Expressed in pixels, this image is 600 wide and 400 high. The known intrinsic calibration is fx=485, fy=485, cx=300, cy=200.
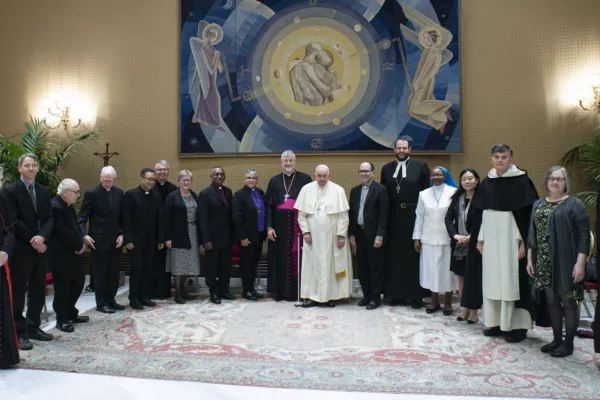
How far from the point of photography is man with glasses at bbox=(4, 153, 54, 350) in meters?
4.12

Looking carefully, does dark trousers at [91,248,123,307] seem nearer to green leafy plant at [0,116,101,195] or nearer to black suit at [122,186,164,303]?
black suit at [122,186,164,303]

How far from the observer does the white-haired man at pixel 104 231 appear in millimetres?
5242

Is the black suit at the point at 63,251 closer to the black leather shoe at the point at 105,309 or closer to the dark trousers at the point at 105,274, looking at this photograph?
the dark trousers at the point at 105,274

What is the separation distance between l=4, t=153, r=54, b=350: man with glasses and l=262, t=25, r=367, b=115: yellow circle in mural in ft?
12.8

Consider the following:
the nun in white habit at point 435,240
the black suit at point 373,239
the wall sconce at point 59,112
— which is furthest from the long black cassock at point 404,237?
the wall sconce at point 59,112

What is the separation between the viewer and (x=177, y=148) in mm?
7668

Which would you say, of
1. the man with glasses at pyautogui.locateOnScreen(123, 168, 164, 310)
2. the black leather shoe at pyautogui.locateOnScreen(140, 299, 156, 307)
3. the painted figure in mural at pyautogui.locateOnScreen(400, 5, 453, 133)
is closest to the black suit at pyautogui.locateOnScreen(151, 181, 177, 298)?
the man with glasses at pyautogui.locateOnScreen(123, 168, 164, 310)

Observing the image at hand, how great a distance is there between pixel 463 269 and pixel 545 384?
5.93 ft

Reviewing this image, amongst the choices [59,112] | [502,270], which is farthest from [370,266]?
[59,112]

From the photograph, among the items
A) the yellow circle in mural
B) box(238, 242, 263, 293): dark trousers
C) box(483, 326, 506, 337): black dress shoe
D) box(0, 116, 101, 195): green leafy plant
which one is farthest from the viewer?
the yellow circle in mural

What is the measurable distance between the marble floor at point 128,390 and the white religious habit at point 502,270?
1524 mm

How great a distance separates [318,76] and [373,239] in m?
2.91

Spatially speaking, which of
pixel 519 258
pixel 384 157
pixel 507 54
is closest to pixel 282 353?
pixel 519 258

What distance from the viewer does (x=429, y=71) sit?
7.07 meters
